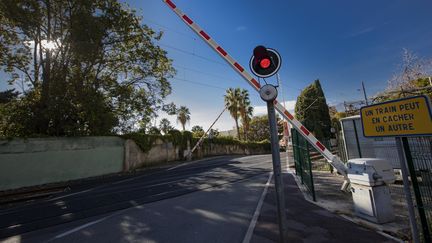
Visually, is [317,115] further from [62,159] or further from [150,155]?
[62,159]

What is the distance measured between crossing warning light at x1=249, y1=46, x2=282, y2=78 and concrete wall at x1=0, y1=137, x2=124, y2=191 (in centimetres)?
1581

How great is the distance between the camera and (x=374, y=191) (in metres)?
4.29

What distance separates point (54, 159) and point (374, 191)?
55.8 feet

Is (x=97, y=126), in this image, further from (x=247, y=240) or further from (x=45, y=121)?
(x=247, y=240)

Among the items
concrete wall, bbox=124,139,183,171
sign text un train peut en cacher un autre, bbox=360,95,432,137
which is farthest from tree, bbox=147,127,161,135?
sign text un train peut en cacher un autre, bbox=360,95,432,137

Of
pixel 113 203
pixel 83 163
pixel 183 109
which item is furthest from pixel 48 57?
pixel 183 109

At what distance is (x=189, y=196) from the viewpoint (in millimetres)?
7344

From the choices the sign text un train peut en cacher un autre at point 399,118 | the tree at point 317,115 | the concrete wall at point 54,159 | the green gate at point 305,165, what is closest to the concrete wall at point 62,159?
the concrete wall at point 54,159

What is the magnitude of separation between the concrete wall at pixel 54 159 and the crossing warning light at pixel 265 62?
15.8 metres

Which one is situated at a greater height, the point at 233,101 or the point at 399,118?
the point at 233,101

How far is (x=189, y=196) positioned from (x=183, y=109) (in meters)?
38.8

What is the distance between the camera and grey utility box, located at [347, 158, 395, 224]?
166 inches

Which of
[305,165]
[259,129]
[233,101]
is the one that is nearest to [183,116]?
[233,101]

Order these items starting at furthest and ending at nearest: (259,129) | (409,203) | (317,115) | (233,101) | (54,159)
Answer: (259,129)
(233,101)
(317,115)
(54,159)
(409,203)
